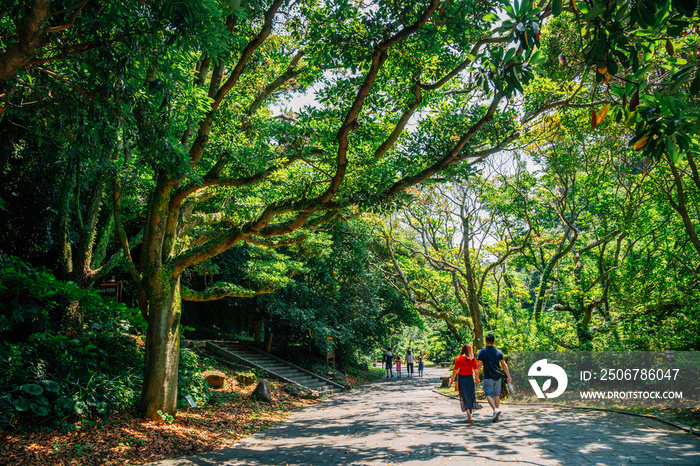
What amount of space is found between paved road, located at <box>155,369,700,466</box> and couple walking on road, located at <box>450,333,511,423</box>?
413 millimetres

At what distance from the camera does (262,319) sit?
816 inches

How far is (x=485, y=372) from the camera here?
798cm

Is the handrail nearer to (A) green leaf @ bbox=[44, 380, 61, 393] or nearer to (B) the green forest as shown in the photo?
(B) the green forest

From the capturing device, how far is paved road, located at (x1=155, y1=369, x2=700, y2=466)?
5.55m

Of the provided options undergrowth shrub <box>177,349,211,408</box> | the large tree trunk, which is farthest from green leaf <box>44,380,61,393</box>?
undergrowth shrub <box>177,349,211,408</box>

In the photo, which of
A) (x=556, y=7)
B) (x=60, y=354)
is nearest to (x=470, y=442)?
(x=556, y=7)

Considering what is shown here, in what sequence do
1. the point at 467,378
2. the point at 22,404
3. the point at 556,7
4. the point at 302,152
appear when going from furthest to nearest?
the point at 467,378, the point at 302,152, the point at 22,404, the point at 556,7

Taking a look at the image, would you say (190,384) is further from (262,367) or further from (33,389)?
(262,367)

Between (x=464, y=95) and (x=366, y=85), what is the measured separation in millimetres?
3654

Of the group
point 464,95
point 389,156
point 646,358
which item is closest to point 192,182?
point 389,156

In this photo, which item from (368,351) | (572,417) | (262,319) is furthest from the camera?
(368,351)

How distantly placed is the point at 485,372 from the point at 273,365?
1261 centimetres

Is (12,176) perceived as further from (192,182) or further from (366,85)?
(366,85)

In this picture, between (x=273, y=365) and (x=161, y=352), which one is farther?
(x=273, y=365)
